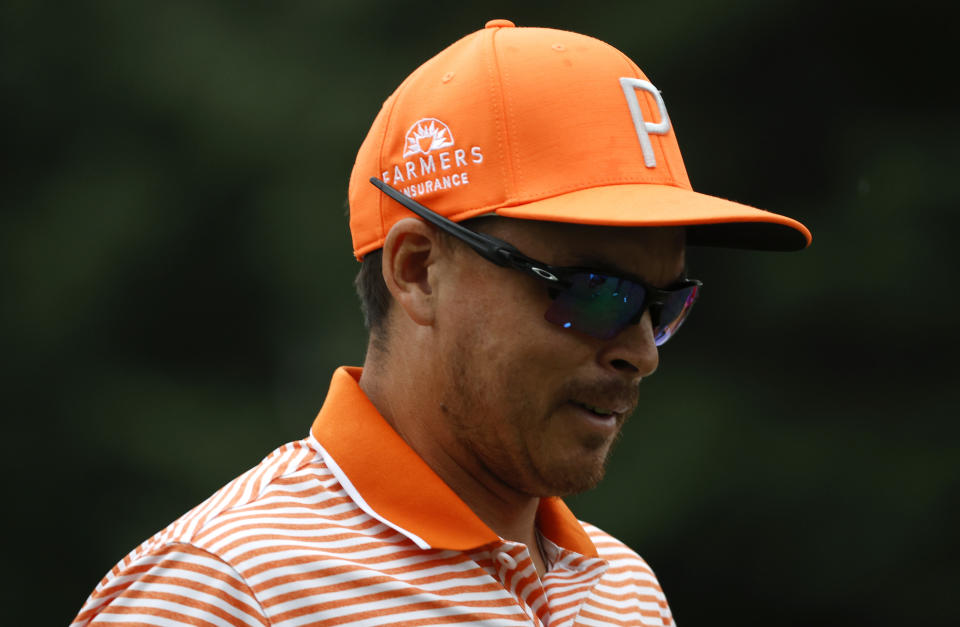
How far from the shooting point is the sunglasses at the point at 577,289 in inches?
57.7

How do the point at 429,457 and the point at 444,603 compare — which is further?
the point at 429,457

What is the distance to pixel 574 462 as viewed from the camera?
60.6 inches

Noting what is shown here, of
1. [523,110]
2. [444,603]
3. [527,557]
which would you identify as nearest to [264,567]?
[444,603]

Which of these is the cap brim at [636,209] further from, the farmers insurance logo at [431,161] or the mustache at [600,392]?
the mustache at [600,392]

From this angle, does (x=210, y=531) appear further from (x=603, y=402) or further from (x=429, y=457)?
(x=603, y=402)

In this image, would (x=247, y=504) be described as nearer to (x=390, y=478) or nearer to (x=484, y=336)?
(x=390, y=478)

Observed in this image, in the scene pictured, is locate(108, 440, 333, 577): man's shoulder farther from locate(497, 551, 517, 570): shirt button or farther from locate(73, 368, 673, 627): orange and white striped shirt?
locate(497, 551, 517, 570): shirt button

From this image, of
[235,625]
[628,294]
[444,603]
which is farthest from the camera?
[628,294]

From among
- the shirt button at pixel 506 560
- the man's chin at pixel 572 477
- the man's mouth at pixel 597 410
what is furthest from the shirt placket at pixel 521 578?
the man's mouth at pixel 597 410

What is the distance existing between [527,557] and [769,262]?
6.86 feet

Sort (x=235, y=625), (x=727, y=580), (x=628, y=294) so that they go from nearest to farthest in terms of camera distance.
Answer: (x=235, y=625) → (x=628, y=294) → (x=727, y=580)

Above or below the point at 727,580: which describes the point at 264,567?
above

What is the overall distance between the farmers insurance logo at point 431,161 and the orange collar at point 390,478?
319mm

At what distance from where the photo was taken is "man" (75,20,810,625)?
4.65 ft
